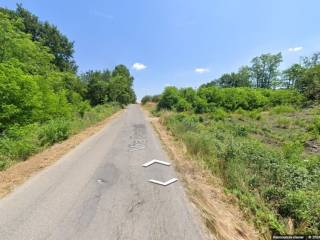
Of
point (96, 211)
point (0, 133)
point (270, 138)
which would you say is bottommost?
point (270, 138)

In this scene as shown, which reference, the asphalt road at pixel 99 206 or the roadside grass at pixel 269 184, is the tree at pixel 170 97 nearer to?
the roadside grass at pixel 269 184

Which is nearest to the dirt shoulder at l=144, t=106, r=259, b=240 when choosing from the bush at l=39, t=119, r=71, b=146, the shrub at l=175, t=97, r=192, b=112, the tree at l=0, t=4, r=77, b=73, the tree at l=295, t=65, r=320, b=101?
the bush at l=39, t=119, r=71, b=146

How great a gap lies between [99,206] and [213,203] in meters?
2.34

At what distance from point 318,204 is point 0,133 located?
10763 mm

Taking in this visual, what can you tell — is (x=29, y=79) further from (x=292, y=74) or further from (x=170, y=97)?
(x=292, y=74)

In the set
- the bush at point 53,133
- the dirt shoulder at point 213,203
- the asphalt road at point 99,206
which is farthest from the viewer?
the bush at point 53,133

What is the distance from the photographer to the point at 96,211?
4254 mm

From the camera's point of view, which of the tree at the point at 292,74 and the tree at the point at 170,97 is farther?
the tree at the point at 292,74

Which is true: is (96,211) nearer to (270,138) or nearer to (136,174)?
(136,174)

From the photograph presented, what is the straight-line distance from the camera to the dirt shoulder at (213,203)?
3.75 metres

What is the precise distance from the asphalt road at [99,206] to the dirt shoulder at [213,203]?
24cm

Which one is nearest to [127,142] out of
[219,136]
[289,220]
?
[219,136]

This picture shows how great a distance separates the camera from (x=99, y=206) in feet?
14.6

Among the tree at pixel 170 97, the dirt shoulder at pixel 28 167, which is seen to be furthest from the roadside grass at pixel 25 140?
the tree at pixel 170 97
